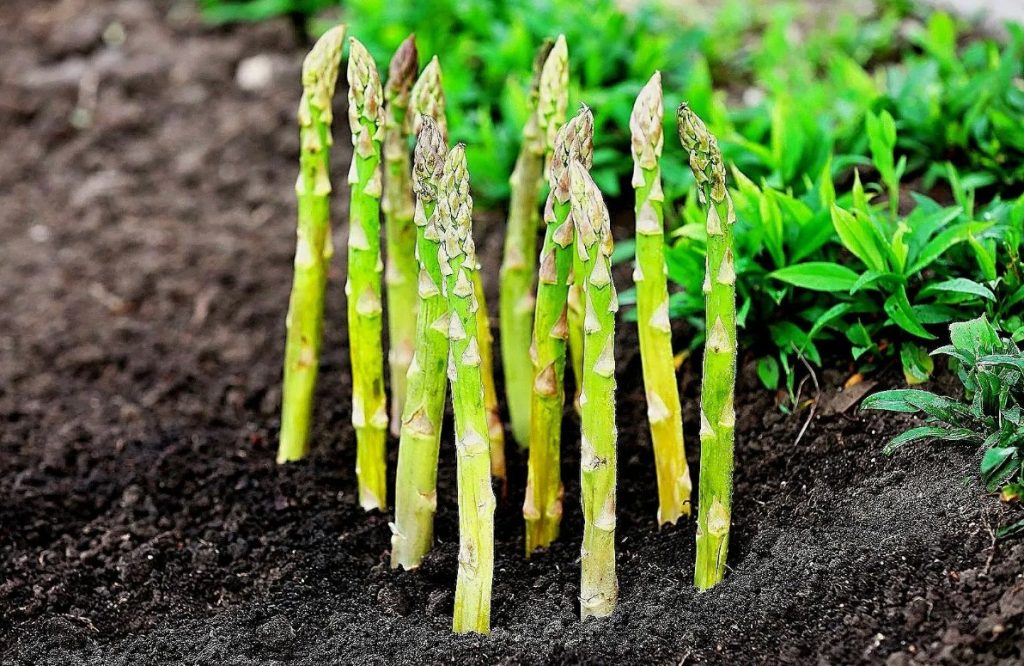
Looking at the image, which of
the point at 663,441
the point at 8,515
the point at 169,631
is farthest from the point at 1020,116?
the point at 8,515

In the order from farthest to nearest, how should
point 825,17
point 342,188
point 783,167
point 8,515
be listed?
point 825,17 < point 342,188 < point 783,167 < point 8,515

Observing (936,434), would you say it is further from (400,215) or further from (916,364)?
(400,215)

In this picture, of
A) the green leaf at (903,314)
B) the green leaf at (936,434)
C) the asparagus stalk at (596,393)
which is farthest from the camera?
the green leaf at (903,314)

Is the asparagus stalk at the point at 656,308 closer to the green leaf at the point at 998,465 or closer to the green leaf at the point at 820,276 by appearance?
the green leaf at the point at 820,276

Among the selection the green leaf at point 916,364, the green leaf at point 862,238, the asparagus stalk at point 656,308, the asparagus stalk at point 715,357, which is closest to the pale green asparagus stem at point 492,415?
the asparagus stalk at point 656,308

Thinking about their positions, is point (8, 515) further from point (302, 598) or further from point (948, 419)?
point (948, 419)

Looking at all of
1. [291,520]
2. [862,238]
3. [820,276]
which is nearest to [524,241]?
[820,276]

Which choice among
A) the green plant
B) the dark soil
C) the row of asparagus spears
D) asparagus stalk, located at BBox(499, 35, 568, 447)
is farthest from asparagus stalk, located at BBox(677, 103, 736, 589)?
asparagus stalk, located at BBox(499, 35, 568, 447)
